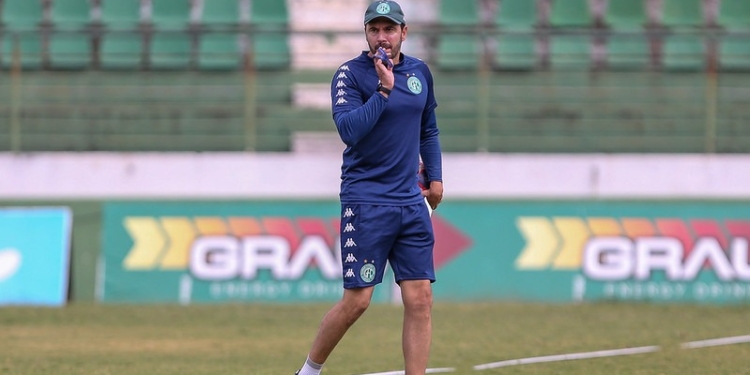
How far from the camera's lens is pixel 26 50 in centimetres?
1753

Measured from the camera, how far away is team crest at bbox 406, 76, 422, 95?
709cm

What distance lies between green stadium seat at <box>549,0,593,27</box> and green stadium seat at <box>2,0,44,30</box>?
23.3 feet

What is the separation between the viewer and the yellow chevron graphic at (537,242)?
1500 centimetres

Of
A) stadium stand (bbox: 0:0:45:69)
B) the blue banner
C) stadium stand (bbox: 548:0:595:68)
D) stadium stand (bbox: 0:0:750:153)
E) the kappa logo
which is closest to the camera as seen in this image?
the blue banner

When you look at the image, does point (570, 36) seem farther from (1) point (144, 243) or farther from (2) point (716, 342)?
(2) point (716, 342)

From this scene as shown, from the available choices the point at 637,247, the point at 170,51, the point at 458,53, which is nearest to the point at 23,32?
the point at 170,51

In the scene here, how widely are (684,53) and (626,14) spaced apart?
144 centimetres

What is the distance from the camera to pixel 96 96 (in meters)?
17.0

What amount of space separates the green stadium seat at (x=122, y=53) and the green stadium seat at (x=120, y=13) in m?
0.52

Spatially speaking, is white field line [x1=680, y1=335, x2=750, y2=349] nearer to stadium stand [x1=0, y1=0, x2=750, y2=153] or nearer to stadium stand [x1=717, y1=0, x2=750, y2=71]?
stadium stand [x1=0, y1=0, x2=750, y2=153]

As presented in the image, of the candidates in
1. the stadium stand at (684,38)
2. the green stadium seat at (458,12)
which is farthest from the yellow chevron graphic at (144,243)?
the stadium stand at (684,38)

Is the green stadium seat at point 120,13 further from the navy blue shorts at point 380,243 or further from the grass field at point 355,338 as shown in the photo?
the navy blue shorts at point 380,243

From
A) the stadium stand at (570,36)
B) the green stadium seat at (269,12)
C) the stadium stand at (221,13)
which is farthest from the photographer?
the green stadium seat at (269,12)

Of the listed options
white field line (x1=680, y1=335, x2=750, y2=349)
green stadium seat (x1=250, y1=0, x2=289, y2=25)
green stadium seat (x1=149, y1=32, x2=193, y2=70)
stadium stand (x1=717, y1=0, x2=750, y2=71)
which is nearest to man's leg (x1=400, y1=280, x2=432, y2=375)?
white field line (x1=680, y1=335, x2=750, y2=349)
